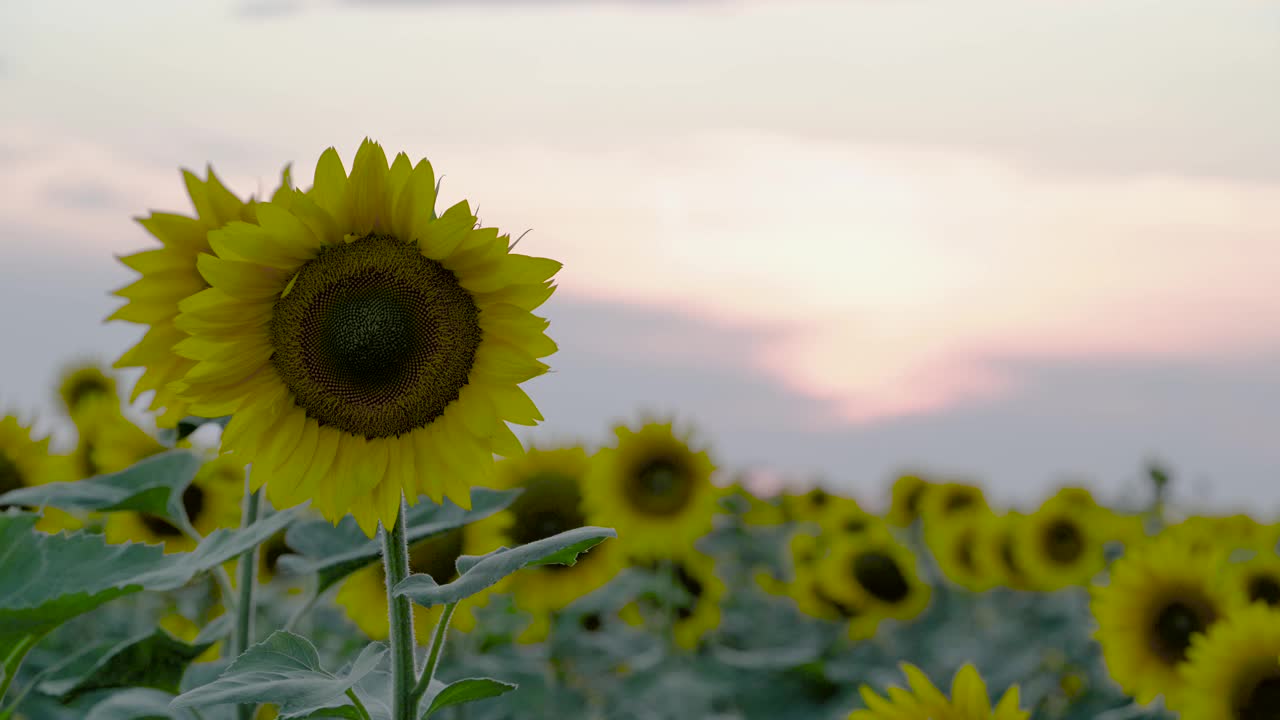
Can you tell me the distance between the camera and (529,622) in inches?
202

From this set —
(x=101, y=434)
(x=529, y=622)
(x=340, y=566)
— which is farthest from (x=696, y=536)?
(x=340, y=566)

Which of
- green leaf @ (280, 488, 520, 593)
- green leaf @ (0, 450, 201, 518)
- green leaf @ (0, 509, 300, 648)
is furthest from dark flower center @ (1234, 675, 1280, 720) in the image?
green leaf @ (0, 450, 201, 518)

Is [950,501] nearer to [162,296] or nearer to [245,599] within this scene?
[245,599]

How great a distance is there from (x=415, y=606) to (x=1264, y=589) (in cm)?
293

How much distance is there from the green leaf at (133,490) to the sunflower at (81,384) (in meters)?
3.83

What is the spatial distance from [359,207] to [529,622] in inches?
136

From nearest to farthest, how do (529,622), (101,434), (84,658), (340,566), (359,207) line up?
(359,207)
(340,566)
(84,658)
(101,434)
(529,622)

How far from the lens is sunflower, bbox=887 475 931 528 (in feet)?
29.2

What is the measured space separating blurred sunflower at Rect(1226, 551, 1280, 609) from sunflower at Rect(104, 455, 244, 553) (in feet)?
11.3

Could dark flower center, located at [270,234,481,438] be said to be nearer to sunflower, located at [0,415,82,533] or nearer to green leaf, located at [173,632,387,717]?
green leaf, located at [173,632,387,717]

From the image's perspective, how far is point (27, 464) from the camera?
4316 millimetres

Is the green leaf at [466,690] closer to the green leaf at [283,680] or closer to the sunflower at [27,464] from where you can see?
the green leaf at [283,680]

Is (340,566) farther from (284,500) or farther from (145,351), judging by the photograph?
(145,351)

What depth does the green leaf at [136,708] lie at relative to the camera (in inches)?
93.6
